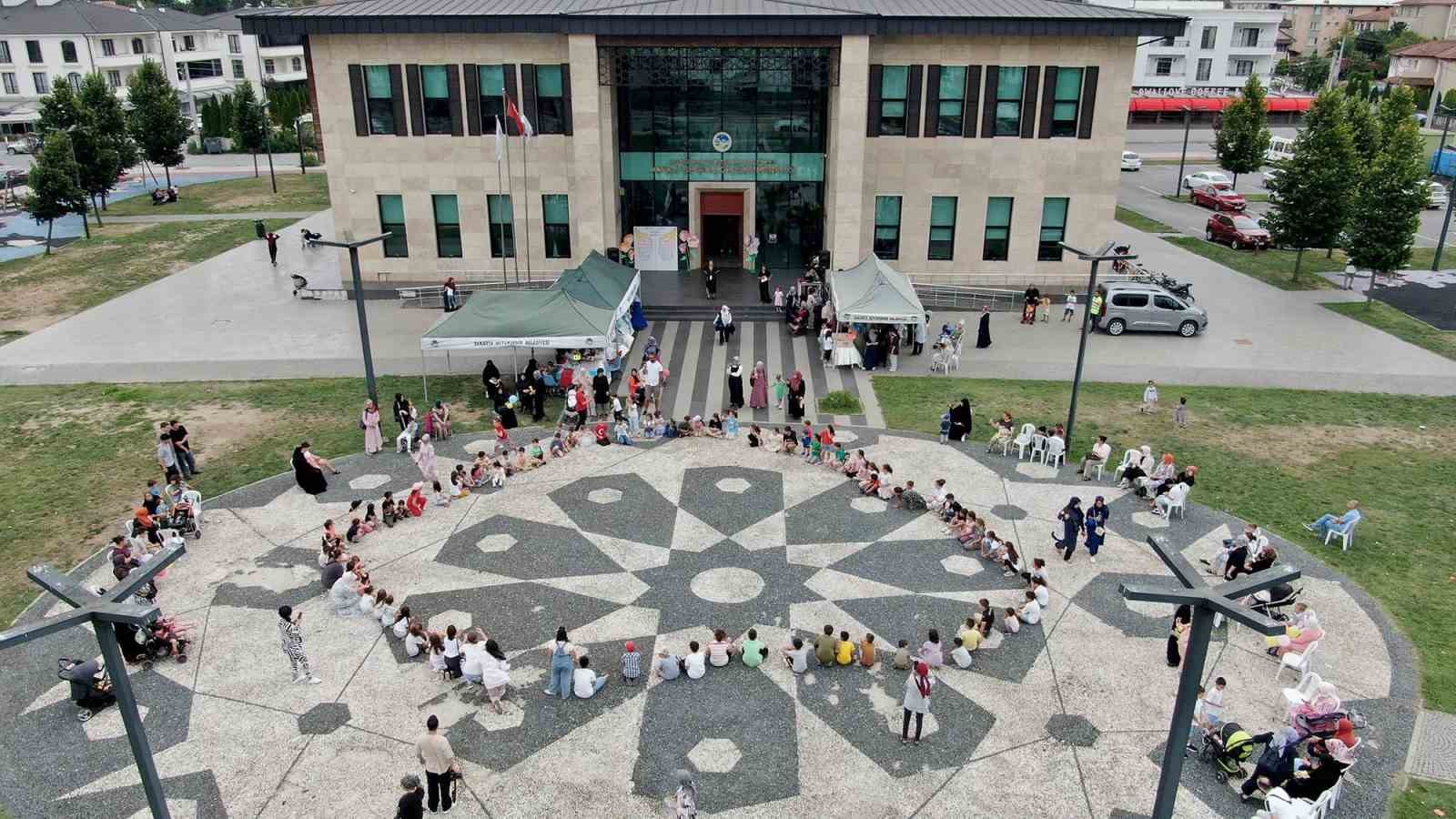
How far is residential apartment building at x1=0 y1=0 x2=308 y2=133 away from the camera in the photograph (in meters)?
86.6

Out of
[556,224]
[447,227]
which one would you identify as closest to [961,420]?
[556,224]

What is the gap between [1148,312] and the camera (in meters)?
35.8

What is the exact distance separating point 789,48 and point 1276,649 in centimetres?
2991

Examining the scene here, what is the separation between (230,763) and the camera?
14.6m

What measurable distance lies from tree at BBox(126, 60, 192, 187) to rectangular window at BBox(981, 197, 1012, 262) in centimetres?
5193

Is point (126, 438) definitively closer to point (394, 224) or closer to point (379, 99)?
point (394, 224)

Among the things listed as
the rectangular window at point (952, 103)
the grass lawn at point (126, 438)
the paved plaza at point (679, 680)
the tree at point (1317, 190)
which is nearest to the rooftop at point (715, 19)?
the rectangular window at point (952, 103)

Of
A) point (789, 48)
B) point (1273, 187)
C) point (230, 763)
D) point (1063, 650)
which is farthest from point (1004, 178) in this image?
point (230, 763)

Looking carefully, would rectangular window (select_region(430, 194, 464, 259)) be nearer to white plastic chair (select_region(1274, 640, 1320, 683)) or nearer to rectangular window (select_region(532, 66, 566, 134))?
rectangular window (select_region(532, 66, 566, 134))

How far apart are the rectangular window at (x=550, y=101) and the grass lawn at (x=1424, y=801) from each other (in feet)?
113

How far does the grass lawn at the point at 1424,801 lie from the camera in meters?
13.8

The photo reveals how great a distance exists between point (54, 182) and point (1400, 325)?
58744mm

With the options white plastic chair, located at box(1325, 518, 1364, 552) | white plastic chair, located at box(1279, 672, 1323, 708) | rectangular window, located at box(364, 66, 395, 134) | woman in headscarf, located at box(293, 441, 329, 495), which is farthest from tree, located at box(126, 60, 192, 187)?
white plastic chair, located at box(1279, 672, 1323, 708)

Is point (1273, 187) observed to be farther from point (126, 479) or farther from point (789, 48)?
point (126, 479)
